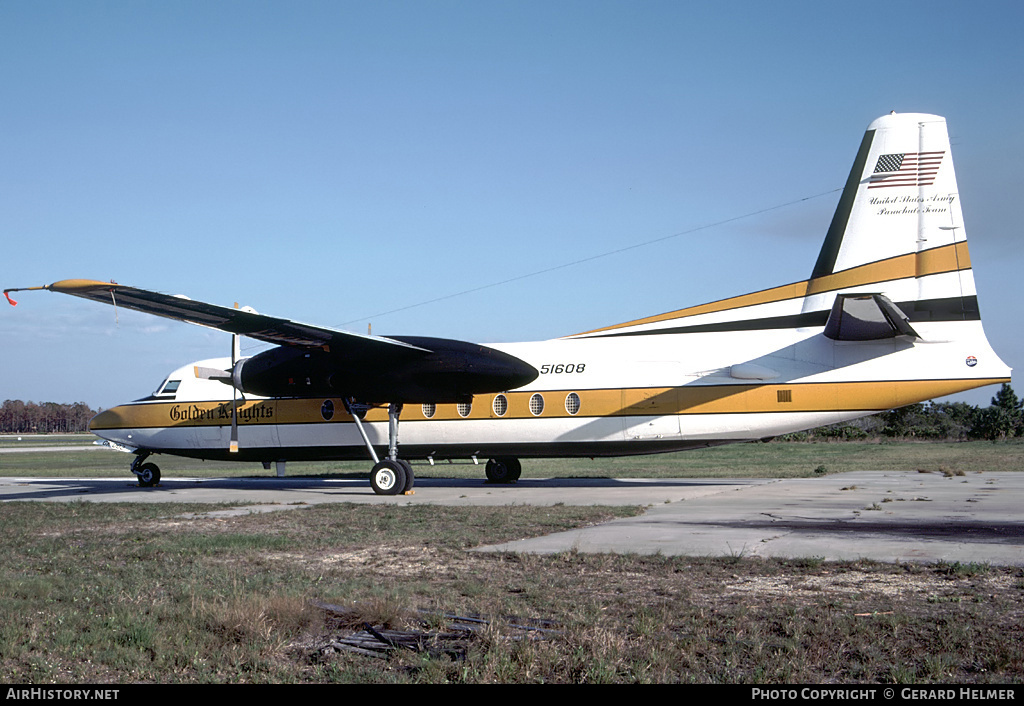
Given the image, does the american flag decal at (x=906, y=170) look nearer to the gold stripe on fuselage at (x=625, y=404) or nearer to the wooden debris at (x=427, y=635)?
the gold stripe on fuselage at (x=625, y=404)

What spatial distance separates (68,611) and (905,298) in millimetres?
17824

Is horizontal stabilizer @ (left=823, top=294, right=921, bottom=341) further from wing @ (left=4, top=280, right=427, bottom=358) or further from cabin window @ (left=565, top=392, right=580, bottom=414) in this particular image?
wing @ (left=4, top=280, right=427, bottom=358)

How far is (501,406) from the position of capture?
22.8 m

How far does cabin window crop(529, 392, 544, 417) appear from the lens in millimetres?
22312

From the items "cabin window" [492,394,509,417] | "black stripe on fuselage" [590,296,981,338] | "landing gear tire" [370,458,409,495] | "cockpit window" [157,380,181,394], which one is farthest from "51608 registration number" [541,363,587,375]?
"cockpit window" [157,380,181,394]

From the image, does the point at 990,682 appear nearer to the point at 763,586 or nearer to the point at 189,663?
the point at 763,586

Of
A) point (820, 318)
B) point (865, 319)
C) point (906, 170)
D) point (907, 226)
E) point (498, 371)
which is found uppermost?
point (906, 170)

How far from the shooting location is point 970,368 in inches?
723

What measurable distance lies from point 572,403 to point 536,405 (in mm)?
1029

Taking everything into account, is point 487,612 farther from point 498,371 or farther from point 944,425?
point 944,425

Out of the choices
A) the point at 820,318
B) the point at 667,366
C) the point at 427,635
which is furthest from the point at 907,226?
the point at 427,635

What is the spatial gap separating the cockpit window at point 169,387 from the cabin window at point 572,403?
1290cm

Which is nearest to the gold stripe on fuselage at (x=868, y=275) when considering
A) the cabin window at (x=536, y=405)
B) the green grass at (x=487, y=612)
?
the cabin window at (x=536, y=405)

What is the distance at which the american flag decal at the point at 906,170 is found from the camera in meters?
18.8
